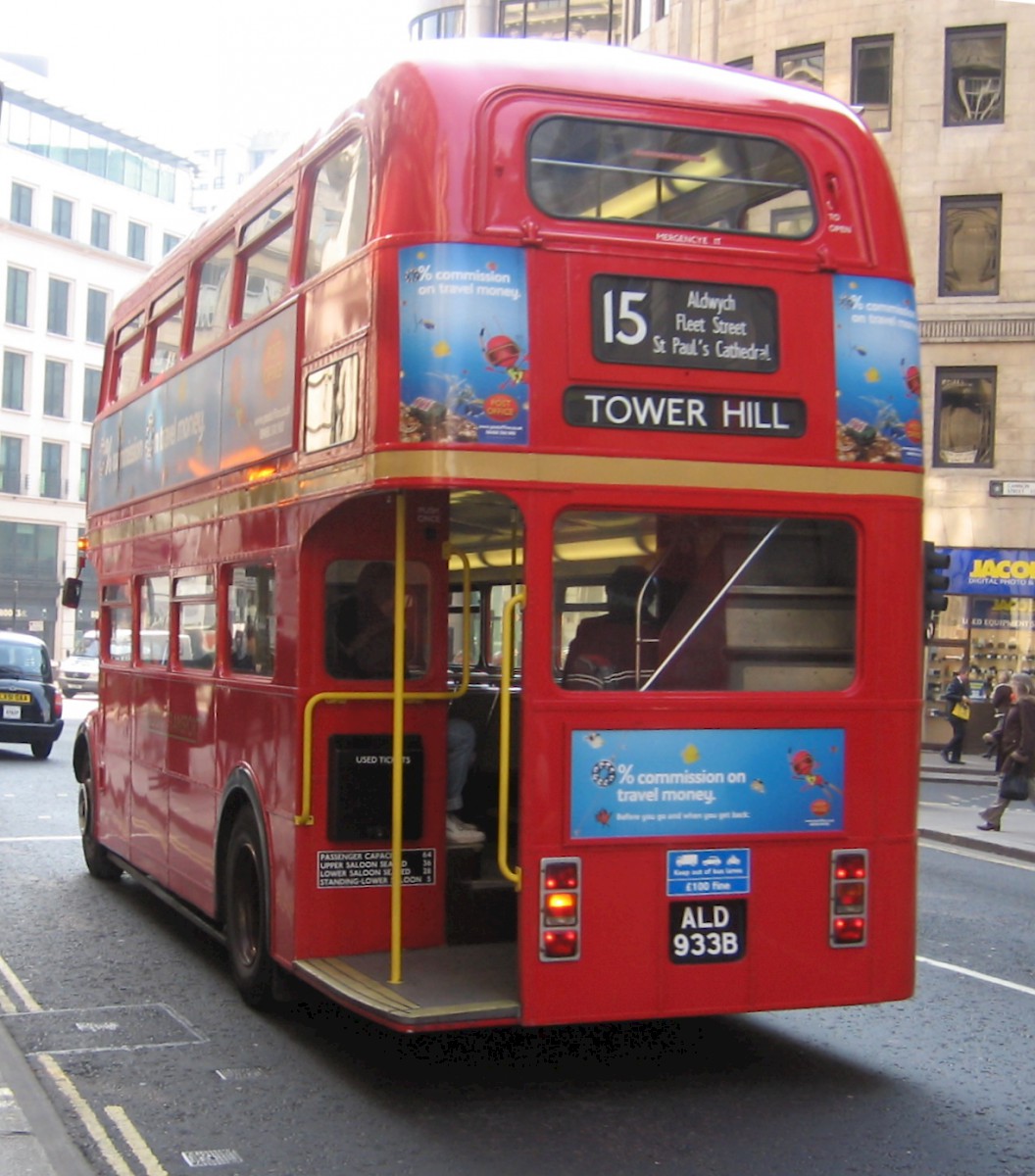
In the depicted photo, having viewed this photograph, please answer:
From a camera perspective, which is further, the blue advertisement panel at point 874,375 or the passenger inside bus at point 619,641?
the blue advertisement panel at point 874,375

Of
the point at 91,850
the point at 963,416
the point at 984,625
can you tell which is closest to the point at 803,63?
the point at 963,416

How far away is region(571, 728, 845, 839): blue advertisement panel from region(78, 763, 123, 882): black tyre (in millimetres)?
6887

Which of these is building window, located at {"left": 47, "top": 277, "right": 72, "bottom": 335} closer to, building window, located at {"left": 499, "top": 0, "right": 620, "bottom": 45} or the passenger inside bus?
building window, located at {"left": 499, "top": 0, "right": 620, "bottom": 45}

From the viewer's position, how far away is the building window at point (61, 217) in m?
72.7

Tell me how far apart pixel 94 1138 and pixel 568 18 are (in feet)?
125

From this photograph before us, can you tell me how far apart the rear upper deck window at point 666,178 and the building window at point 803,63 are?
90.6 ft

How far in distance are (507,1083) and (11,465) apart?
65993 millimetres

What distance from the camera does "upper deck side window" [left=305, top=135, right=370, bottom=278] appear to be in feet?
23.7

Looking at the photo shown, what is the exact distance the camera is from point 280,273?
8359mm

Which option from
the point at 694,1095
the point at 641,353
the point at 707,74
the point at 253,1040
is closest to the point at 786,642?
the point at 641,353

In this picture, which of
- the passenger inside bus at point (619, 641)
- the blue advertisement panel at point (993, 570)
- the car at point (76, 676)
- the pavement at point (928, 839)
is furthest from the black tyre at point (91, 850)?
the car at point (76, 676)

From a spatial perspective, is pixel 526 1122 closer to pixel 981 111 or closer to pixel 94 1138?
pixel 94 1138

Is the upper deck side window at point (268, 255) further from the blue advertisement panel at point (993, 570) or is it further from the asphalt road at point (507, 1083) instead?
the blue advertisement panel at point (993, 570)

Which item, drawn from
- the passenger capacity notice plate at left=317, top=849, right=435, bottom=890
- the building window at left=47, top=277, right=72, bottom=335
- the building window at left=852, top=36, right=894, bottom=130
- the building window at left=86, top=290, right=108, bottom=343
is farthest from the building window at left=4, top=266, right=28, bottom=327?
the passenger capacity notice plate at left=317, top=849, right=435, bottom=890
